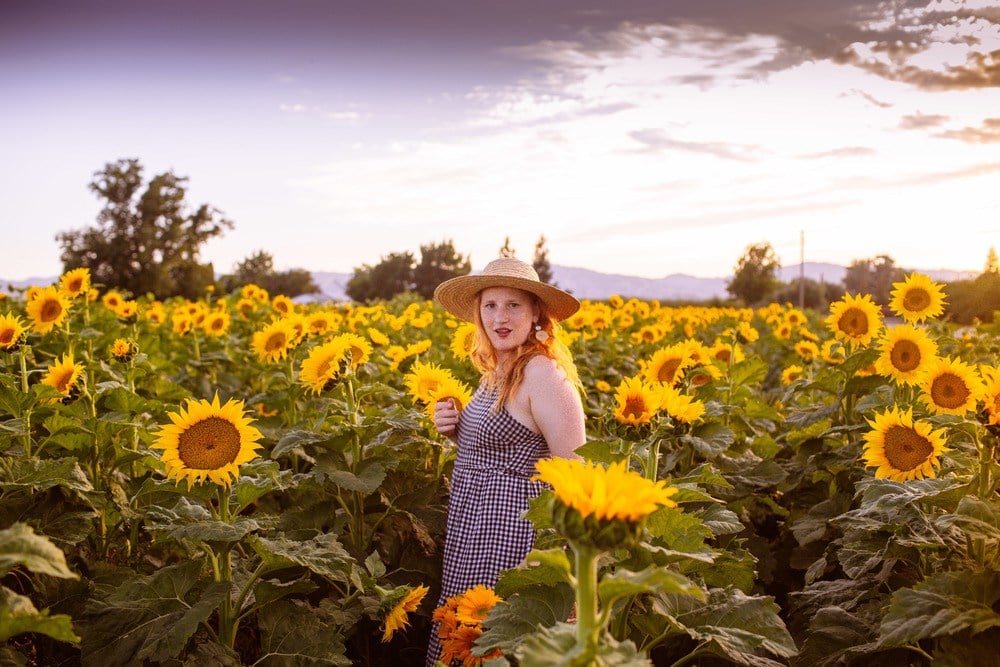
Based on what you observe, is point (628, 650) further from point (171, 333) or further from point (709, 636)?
point (171, 333)

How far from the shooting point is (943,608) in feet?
7.06

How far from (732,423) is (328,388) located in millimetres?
2746

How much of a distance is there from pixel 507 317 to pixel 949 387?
78.0 inches

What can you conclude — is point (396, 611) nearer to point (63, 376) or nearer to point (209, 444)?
point (209, 444)

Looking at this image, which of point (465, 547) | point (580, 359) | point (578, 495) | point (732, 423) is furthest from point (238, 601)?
point (580, 359)

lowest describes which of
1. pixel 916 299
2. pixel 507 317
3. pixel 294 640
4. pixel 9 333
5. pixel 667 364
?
pixel 294 640

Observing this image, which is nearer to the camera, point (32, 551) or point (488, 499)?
point (32, 551)

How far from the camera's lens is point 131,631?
253 centimetres

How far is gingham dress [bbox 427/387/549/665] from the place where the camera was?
3.54 meters

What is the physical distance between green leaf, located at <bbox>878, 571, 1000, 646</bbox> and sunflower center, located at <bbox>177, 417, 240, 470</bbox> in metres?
2.06

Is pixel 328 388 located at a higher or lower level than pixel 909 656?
higher

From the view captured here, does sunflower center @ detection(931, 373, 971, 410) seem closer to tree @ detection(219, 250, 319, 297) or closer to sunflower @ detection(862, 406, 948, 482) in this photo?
sunflower @ detection(862, 406, 948, 482)

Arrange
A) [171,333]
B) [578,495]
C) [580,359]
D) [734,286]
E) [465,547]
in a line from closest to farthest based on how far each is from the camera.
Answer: [578,495], [465,547], [580,359], [171,333], [734,286]

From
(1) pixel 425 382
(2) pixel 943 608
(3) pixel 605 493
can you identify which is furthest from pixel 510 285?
(3) pixel 605 493
